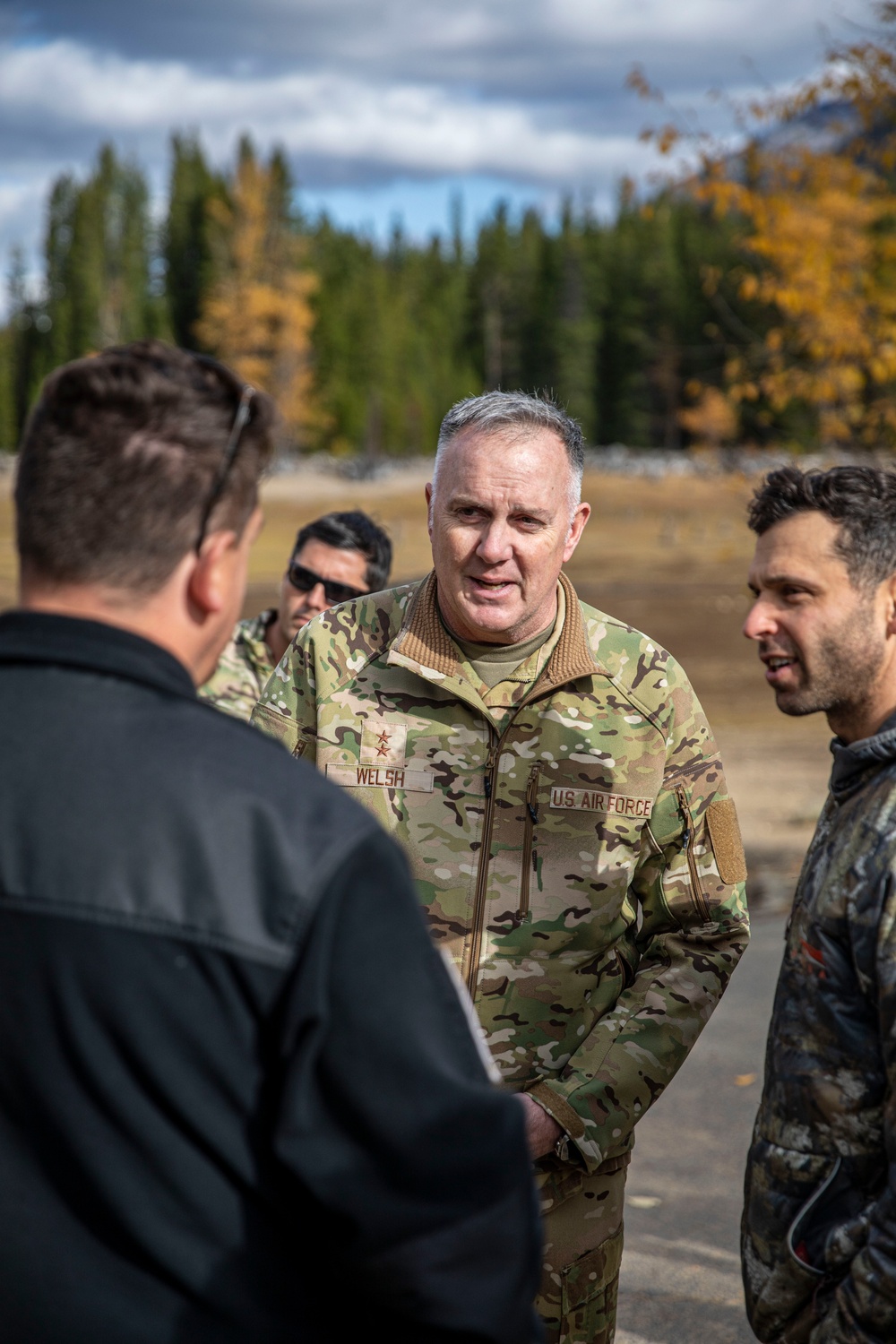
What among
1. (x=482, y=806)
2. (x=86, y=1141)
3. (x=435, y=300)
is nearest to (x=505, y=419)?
(x=482, y=806)

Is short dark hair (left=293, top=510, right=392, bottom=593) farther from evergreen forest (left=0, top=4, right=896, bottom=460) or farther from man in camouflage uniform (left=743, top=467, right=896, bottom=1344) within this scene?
evergreen forest (left=0, top=4, right=896, bottom=460)

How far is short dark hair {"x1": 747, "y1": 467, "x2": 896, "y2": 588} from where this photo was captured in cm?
236

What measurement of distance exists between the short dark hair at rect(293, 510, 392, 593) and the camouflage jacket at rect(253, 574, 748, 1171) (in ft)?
5.68

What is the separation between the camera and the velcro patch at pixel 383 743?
3018mm

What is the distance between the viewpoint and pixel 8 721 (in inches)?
55.9

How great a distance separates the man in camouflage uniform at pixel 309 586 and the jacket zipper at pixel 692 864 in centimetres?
204

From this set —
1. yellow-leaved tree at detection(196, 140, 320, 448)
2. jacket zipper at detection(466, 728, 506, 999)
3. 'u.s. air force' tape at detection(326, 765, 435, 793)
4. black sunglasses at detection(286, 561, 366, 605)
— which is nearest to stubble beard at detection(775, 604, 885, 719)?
Answer: jacket zipper at detection(466, 728, 506, 999)

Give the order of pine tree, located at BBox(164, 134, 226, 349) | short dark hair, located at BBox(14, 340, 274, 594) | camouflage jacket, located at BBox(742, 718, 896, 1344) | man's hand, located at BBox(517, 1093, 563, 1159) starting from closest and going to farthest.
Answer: short dark hair, located at BBox(14, 340, 274, 594) < camouflage jacket, located at BBox(742, 718, 896, 1344) < man's hand, located at BBox(517, 1093, 563, 1159) < pine tree, located at BBox(164, 134, 226, 349)

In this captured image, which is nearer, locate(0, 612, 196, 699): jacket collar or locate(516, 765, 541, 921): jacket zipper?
locate(0, 612, 196, 699): jacket collar

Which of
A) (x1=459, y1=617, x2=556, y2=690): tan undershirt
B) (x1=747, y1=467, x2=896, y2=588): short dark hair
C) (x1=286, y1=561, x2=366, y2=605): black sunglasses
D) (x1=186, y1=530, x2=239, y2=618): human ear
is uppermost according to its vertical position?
(x1=747, y1=467, x2=896, y2=588): short dark hair

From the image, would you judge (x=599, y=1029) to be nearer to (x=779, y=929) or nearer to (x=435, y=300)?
(x=779, y=929)

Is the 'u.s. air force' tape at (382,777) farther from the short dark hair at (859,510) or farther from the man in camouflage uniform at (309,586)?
the man in camouflage uniform at (309,586)

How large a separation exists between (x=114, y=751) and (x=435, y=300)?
87737 millimetres

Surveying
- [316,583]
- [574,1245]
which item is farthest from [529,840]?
[316,583]
